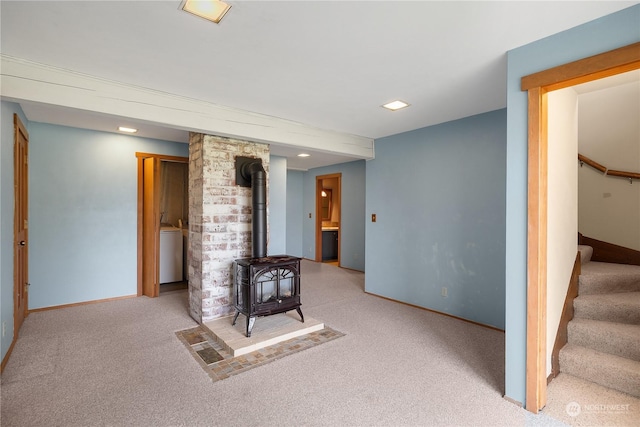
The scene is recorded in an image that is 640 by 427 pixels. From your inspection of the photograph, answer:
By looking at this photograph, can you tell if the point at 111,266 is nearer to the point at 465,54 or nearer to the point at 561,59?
the point at 465,54

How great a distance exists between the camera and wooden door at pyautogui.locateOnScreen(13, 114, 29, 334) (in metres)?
2.94

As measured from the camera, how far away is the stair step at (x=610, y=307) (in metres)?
2.45

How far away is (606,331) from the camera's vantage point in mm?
2369

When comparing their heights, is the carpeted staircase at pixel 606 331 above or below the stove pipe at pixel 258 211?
below

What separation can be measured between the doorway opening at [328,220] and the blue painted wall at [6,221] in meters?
5.04

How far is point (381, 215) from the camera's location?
4555 mm

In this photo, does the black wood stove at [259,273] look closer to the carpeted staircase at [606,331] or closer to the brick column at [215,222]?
the brick column at [215,222]

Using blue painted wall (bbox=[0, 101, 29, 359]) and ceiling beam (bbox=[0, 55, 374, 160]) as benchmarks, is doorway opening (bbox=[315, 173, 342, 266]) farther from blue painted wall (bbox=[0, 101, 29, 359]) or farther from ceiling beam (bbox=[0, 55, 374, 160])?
blue painted wall (bbox=[0, 101, 29, 359])

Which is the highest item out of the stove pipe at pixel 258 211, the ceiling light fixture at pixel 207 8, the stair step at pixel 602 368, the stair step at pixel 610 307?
the ceiling light fixture at pixel 207 8

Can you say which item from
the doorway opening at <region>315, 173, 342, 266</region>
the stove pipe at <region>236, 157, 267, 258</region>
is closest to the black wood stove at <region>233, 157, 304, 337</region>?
the stove pipe at <region>236, 157, 267, 258</region>

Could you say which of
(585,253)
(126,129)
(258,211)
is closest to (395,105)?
(258,211)

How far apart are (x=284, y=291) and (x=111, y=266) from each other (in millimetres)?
2398

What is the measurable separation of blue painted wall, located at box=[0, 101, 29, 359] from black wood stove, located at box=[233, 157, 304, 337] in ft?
5.92

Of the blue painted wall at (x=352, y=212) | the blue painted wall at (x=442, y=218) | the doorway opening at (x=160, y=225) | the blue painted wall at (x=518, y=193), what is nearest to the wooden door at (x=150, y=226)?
the doorway opening at (x=160, y=225)
